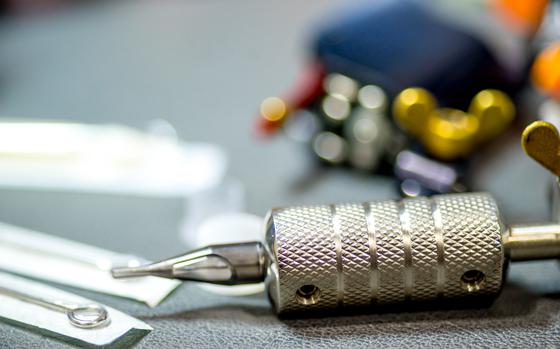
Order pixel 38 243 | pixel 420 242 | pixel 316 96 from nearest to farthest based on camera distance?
pixel 420 242, pixel 38 243, pixel 316 96

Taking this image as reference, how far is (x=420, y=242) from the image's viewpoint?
23.0 inches

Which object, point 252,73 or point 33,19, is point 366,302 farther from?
point 33,19

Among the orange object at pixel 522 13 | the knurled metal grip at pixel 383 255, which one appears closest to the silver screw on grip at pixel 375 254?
the knurled metal grip at pixel 383 255

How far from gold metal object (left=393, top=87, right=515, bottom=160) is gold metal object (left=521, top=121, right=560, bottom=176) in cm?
17

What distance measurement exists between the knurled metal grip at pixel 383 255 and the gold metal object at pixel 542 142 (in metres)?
0.05

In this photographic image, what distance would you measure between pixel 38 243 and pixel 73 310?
0.13m

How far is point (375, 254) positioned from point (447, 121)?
242 mm

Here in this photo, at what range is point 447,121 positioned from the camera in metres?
0.78

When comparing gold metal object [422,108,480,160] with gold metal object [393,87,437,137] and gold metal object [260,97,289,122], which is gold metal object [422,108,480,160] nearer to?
gold metal object [393,87,437,137]

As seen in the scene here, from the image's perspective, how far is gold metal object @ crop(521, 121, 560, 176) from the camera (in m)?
0.58

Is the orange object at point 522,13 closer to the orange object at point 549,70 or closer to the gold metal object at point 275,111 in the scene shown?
the orange object at point 549,70

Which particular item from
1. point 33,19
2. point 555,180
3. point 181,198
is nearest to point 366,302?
point 555,180

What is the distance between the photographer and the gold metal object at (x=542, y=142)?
0.58m

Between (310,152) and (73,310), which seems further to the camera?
(310,152)
